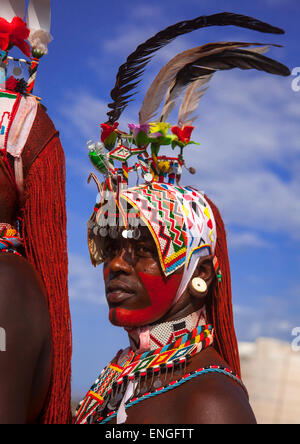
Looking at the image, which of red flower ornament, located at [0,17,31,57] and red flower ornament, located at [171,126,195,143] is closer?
red flower ornament, located at [0,17,31,57]

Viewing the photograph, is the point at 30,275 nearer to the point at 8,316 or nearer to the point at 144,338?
the point at 8,316

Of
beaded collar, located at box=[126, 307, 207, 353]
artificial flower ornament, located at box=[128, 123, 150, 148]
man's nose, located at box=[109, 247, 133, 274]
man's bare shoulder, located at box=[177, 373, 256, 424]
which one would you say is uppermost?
artificial flower ornament, located at box=[128, 123, 150, 148]

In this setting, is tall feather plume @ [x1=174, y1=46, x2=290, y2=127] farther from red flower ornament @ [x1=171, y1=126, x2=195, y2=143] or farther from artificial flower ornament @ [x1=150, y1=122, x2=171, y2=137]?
artificial flower ornament @ [x1=150, y1=122, x2=171, y2=137]

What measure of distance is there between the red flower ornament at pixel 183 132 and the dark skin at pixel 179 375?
793 millimetres

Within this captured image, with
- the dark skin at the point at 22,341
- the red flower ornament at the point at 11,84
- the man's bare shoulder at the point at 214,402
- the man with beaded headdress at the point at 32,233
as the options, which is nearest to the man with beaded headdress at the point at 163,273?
the man's bare shoulder at the point at 214,402

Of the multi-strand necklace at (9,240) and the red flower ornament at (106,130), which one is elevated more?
the red flower ornament at (106,130)

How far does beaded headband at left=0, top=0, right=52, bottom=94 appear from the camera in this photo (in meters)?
2.43

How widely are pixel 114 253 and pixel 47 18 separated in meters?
1.30

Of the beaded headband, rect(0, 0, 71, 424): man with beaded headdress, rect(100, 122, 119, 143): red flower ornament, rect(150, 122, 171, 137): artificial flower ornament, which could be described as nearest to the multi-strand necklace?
rect(0, 0, 71, 424): man with beaded headdress

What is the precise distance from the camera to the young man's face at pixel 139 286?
9.90 feet

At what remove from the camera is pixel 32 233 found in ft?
7.63

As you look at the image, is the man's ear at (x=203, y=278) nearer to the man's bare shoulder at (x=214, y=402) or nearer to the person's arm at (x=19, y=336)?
the man's bare shoulder at (x=214, y=402)

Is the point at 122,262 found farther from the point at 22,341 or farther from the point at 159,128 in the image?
the point at 22,341
